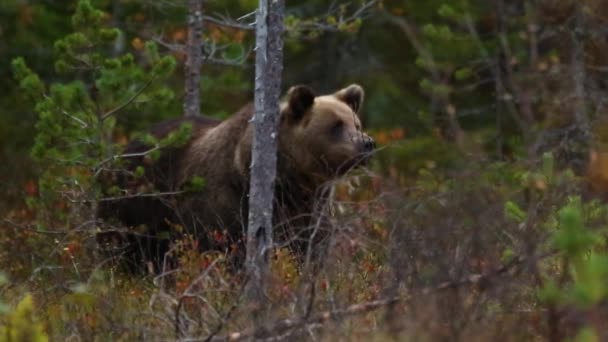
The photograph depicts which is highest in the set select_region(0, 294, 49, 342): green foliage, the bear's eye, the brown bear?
select_region(0, 294, 49, 342): green foliage

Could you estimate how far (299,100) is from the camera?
11.1m

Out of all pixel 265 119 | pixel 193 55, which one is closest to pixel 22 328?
pixel 265 119

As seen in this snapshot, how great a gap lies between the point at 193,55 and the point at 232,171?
2.77 m

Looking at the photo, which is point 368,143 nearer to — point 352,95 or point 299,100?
point 299,100

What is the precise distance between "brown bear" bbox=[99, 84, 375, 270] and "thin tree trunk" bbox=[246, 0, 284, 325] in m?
1.40

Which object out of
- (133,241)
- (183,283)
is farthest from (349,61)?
(183,283)

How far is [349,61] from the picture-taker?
22.9 metres

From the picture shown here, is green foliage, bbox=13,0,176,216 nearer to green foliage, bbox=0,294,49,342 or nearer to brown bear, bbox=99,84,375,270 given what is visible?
brown bear, bbox=99,84,375,270

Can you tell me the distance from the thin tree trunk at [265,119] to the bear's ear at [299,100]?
1.95m

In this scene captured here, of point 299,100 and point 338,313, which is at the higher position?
point 299,100

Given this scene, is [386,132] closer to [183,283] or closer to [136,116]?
[136,116]

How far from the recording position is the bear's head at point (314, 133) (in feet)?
36.5

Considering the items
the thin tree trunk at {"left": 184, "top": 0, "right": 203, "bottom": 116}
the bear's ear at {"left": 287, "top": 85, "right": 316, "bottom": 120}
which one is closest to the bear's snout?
the bear's ear at {"left": 287, "top": 85, "right": 316, "bottom": 120}

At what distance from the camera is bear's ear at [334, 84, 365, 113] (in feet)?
38.1
